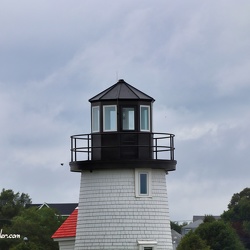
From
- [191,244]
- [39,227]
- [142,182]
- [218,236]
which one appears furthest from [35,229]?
[142,182]

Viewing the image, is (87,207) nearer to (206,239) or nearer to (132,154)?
(132,154)

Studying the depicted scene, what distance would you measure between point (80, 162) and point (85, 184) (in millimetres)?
828

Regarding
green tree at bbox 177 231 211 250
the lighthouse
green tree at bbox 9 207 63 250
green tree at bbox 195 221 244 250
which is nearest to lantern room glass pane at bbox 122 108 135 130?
the lighthouse

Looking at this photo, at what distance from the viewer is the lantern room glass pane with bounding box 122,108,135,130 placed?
40469 mm

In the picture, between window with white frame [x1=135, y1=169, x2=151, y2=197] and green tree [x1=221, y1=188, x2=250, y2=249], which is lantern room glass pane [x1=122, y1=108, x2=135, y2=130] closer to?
window with white frame [x1=135, y1=169, x2=151, y2=197]

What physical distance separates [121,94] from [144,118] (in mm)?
1047

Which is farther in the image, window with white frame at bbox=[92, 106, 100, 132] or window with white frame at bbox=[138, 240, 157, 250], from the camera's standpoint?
window with white frame at bbox=[92, 106, 100, 132]

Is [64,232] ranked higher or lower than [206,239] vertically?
lower

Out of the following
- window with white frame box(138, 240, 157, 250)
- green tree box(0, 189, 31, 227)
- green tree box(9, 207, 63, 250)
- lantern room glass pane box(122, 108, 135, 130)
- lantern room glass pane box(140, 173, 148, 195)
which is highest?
green tree box(0, 189, 31, 227)

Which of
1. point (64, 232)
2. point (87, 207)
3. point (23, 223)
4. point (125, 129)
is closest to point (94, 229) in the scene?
point (87, 207)

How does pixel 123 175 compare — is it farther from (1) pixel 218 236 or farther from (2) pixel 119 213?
(1) pixel 218 236

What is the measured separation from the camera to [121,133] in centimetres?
4034

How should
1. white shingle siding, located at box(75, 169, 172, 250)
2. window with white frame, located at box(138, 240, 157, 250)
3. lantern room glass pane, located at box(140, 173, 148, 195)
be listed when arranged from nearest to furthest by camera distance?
window with white frame, located at box(138, 240, 157, 250)
white shingle siding, located at box(75, 169, 172, 250)
lantern room glass pane, located at box(140, 173, 148, 195)

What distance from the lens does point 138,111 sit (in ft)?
133
